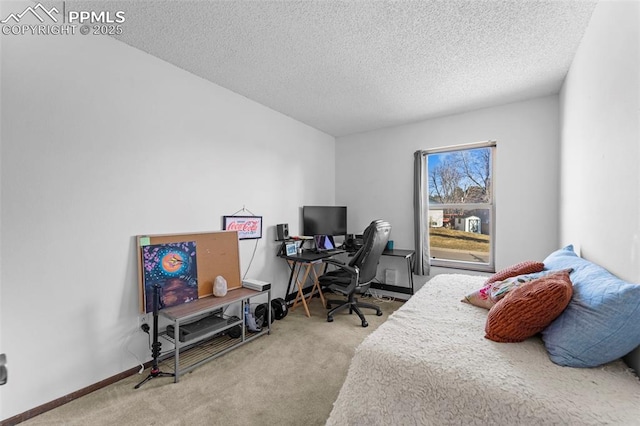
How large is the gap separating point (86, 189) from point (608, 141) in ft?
10.9

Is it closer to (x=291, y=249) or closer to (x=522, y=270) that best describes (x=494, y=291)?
(x=522, y=270)

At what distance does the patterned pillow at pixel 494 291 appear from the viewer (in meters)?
1.59

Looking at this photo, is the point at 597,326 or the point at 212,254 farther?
the point at 212,254

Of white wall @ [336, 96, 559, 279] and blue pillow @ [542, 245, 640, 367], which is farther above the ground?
white wall @ [336, 96, 559, 279]

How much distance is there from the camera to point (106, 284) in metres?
1.98

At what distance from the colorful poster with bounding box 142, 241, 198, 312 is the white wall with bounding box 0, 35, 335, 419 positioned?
0.39 feet

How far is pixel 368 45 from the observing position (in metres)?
2.07

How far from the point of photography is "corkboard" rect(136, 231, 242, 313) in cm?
240

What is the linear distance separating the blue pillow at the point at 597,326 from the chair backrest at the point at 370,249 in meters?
1.79

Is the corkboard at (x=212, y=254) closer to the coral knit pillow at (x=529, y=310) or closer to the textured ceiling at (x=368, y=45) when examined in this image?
the textured ceiling at (x=368, y=45)

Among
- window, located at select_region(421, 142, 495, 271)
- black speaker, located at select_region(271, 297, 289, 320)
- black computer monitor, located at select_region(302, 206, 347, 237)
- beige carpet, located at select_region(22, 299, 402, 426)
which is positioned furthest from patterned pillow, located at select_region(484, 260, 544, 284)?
black computer monitor, located at select_region(302, 206, 347, 237)

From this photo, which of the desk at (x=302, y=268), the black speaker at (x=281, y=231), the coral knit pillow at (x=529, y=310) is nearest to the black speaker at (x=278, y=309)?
the desk at (x=302, y=268)

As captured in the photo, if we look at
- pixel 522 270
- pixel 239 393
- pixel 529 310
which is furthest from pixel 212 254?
pixel 522 270

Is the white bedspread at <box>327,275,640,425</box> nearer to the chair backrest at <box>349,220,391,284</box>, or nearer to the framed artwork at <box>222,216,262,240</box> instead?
the chair backrest at <box>349,220,391,284</box>
